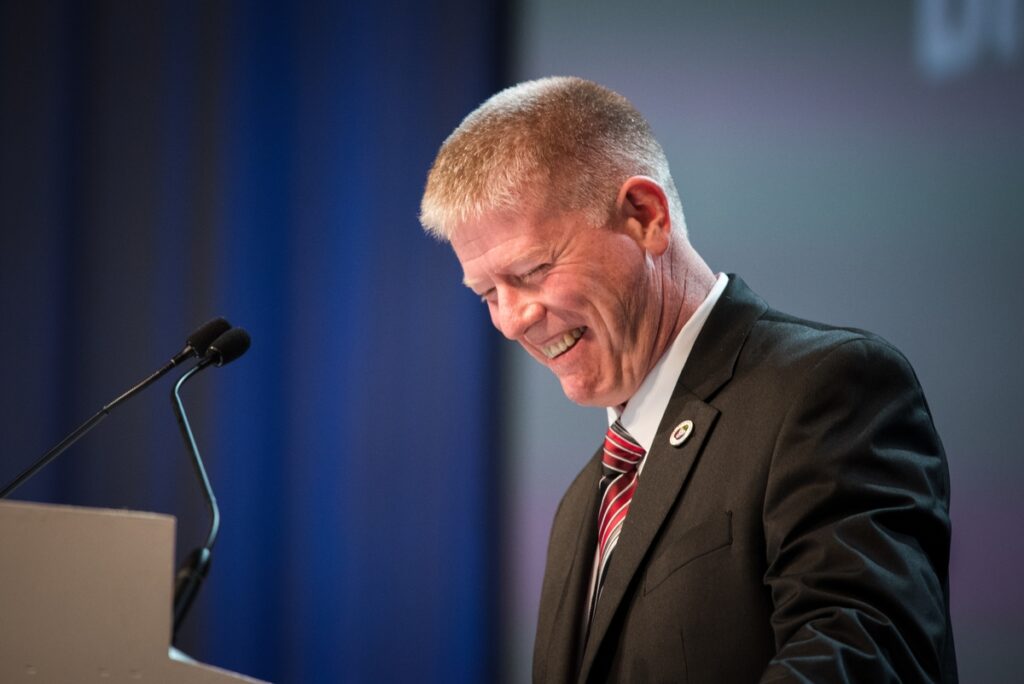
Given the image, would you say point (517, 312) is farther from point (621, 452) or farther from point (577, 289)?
point (621, 452)

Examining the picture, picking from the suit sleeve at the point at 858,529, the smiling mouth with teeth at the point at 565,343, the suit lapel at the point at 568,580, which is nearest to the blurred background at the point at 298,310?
the suit lapel at the point at 568,580

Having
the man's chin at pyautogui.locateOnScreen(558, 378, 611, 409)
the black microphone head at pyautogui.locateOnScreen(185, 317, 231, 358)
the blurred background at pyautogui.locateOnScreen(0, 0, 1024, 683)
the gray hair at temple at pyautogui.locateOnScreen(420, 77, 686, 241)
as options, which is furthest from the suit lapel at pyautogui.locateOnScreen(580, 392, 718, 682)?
the blurred background at pyautogui.locateOnScreen(0, 0, 1024, 683)

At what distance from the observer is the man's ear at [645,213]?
1734 millimetres

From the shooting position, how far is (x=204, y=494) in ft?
5.52

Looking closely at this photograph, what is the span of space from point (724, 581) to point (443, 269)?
5.69 feet

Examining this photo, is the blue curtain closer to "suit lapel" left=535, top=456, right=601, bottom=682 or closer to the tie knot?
"suit lapel" left=535, top=456, right=601, bottom=682

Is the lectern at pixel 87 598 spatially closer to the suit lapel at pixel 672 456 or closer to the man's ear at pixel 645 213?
the suit lapel at pixel 672 456

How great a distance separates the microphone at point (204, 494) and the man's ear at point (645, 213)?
0.62 meters

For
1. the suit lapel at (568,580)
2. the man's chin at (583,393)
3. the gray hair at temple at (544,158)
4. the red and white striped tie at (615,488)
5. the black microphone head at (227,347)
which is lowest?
the suit lapel at (568,580)

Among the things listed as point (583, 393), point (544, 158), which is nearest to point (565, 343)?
point (583, 393)

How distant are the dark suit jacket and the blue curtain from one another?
1.35 meters

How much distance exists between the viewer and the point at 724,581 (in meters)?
1.41

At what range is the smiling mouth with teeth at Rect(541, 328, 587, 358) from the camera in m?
1.76

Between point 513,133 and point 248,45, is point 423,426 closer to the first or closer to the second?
point 248,45
